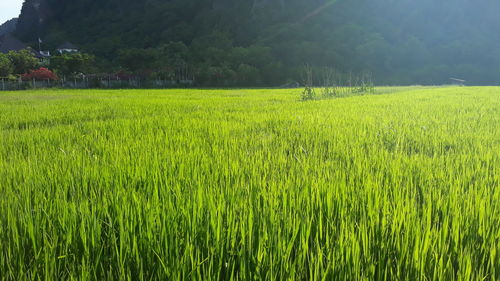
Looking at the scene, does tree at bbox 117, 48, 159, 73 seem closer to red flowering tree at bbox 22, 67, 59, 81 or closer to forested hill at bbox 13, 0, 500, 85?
forested hill at bbox 13, 0, 500, 85

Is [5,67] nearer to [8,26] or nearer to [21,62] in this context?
[21,62]

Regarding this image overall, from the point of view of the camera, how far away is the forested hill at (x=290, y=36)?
51.6m

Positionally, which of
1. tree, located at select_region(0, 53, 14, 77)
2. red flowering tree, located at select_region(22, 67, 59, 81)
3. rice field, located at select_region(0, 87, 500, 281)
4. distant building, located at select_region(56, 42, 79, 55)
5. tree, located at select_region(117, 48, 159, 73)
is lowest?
rice field, located at select_region(0, 87, 500, 281)

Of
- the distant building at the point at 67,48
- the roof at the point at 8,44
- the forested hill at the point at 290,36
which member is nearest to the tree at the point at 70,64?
the forested hill at the point at 290,36

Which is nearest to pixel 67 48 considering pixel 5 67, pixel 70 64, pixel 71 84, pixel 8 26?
pixel 70 64

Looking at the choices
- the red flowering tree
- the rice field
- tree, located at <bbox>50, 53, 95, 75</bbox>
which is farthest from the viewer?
tree, located at <bbox>50, 53, 95, 75</bbox>

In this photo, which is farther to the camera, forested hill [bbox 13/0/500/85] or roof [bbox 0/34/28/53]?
roof [bbox 0/34/28/53]

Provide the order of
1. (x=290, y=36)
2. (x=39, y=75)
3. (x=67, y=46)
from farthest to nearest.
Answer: (x=67, y=46) → (x=290, y=36) → (x=39, y=75)

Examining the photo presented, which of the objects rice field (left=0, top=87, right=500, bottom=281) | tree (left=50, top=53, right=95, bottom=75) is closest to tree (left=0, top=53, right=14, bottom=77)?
tree (left=50, top=53, right=95, bottom=75)

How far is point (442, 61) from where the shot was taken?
58000 millimetres

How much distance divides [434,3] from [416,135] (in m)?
88.4

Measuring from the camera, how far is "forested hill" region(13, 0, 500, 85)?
51.6 m

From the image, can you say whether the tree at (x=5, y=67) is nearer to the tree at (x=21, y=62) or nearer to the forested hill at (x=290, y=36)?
the tree at (x=21, y=62)

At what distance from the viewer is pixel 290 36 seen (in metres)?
61.8
